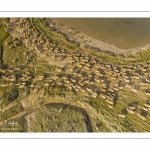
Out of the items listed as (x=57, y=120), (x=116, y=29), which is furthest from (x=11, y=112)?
(x=116, y=29)

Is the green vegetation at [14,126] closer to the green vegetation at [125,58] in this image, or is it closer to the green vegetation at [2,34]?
the green vegetation at [2,34]

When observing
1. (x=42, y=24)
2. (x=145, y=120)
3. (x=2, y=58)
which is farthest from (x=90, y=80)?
(x=42, y=24)

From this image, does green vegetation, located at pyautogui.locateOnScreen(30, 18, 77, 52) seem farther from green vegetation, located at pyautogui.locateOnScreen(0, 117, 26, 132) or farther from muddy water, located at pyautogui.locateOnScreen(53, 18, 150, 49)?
green vegetation, located at pyautogui.locateOnScreen(0, 117, 26, 132)

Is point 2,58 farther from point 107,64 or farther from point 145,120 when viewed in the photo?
point 145,120

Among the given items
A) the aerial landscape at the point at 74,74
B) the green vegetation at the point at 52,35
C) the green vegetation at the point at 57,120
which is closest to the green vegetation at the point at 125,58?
the aerial landscape at the point at 74,74

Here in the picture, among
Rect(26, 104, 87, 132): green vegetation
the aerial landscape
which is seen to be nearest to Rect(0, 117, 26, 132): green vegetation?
the aerial landscape

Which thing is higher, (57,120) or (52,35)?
(52,35)

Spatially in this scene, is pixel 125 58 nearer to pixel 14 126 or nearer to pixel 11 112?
pixel 11 112
